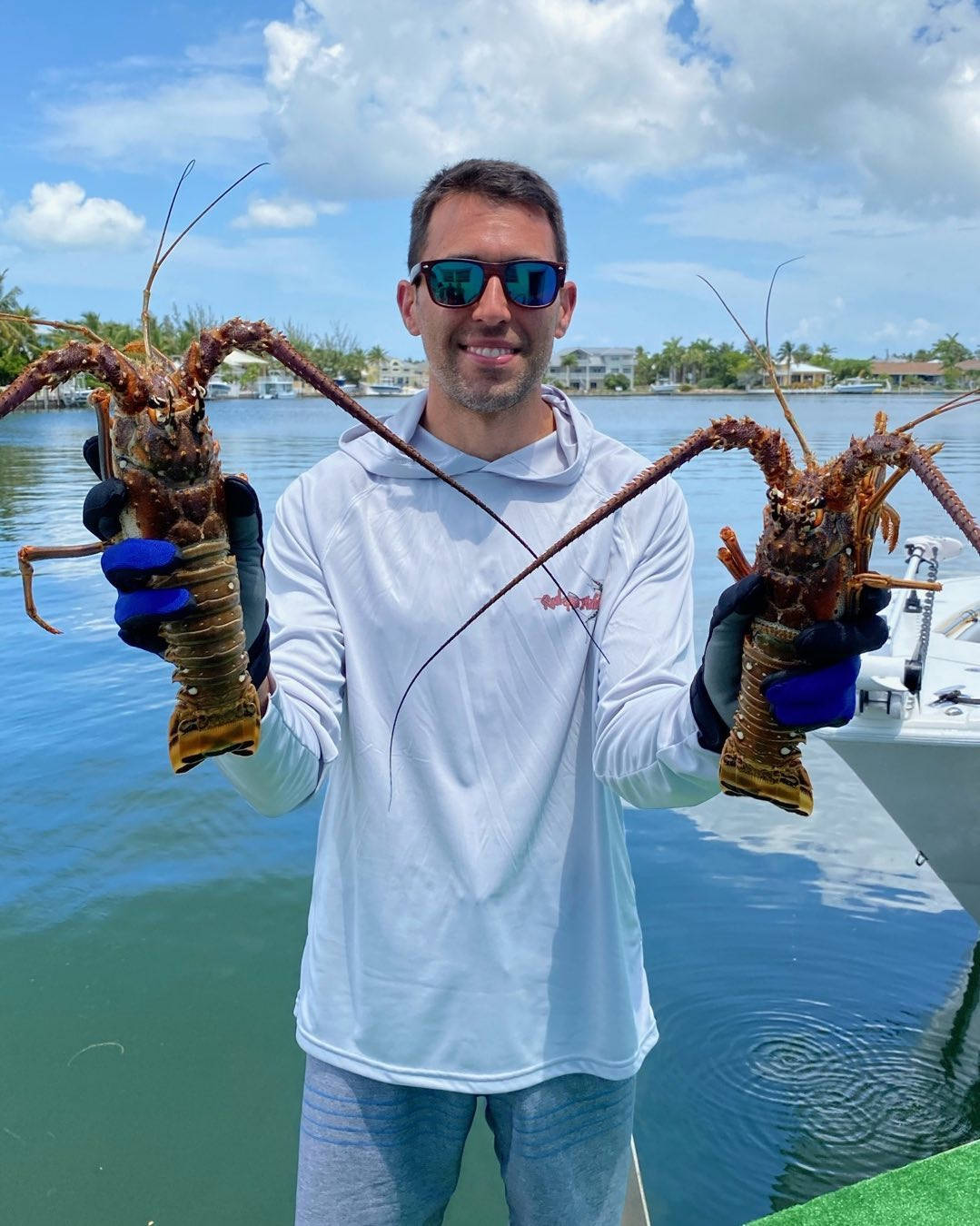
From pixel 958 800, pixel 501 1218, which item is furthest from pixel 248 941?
pixel 958 800

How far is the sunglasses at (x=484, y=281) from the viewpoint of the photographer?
232 centimetres

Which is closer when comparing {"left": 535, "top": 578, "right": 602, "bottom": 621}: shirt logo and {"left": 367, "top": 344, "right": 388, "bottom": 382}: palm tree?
{"left": 535, "top": 578, "right": 602, "bottom": 621}: shirt logo

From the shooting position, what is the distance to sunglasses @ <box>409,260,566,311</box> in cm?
232

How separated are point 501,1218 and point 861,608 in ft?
10.1

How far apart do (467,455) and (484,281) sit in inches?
16.1

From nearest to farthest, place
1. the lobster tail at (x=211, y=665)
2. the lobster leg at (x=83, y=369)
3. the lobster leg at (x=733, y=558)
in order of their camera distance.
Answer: the lobster leg at (x=83, y=369)
the lobster tail at (x=211, y=665)
the lobster leg at (x=733, y=558)

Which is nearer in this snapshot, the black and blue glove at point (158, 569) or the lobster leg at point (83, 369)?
the lobster leg at point (83, 369)

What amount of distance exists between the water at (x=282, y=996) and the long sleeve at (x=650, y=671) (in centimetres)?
266

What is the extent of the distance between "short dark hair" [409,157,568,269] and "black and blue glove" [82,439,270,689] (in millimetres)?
880

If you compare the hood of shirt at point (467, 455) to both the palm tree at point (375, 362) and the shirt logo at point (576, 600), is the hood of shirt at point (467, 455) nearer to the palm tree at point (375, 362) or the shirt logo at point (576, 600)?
the shirt logo at point (576, 600)

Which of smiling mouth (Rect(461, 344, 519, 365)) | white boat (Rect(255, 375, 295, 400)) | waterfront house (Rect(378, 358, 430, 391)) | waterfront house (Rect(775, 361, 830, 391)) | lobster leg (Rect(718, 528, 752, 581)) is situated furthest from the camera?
waterfront house (Rect(378, 358, 430, 391))

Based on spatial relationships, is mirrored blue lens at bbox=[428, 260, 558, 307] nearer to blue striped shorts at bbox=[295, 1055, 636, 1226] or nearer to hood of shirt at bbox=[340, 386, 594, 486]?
hood of shirt at bbox=[340, 386, 594, 486]

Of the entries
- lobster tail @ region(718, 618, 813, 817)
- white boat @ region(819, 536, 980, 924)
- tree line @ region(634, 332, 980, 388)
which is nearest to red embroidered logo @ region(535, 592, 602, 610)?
lobster tail @ region(718, 618, 813, 817)

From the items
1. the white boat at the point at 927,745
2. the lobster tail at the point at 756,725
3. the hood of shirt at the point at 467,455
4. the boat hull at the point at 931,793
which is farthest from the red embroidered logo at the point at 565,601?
the boat hull at the point at 931,793
